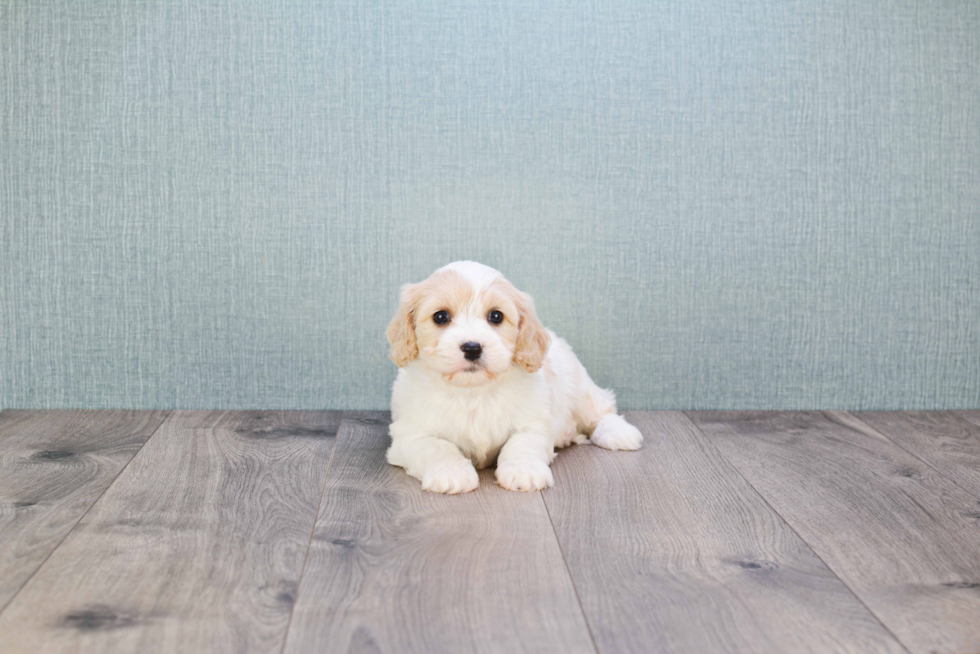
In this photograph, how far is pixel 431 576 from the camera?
4.86 ft

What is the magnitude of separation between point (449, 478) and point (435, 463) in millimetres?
66

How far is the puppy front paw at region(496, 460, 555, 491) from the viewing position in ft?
6.39

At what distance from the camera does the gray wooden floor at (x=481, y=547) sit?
1299 millimetres

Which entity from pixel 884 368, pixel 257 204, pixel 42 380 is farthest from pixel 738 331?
pixel 42 380

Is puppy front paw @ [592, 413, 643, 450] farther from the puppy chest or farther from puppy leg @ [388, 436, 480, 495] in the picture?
puppy leg @ [388, 436, 480, 495]

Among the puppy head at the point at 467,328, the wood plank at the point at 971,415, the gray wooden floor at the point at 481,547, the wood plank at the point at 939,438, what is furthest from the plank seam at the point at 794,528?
the puppy head at the point at 467,328

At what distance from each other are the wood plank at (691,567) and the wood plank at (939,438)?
1.88ft

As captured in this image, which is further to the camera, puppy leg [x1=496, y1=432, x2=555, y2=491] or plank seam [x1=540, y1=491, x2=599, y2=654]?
puppy leg [x1=496, y1=432, x2=555, y2=491]

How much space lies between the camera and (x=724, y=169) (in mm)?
2645

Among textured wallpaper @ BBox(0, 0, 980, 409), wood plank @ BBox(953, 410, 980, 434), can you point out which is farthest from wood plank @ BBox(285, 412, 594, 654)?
wood plank @ BBox(953, 410, 980, 434)

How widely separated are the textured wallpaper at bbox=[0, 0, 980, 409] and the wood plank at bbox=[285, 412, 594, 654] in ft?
2.80

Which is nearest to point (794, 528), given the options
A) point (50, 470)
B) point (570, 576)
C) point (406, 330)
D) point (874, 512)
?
point (874, 512)

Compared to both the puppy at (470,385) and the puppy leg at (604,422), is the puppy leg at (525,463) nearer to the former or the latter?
the puppy at (470,385)

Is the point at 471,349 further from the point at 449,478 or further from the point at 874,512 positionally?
the point at 874,512
